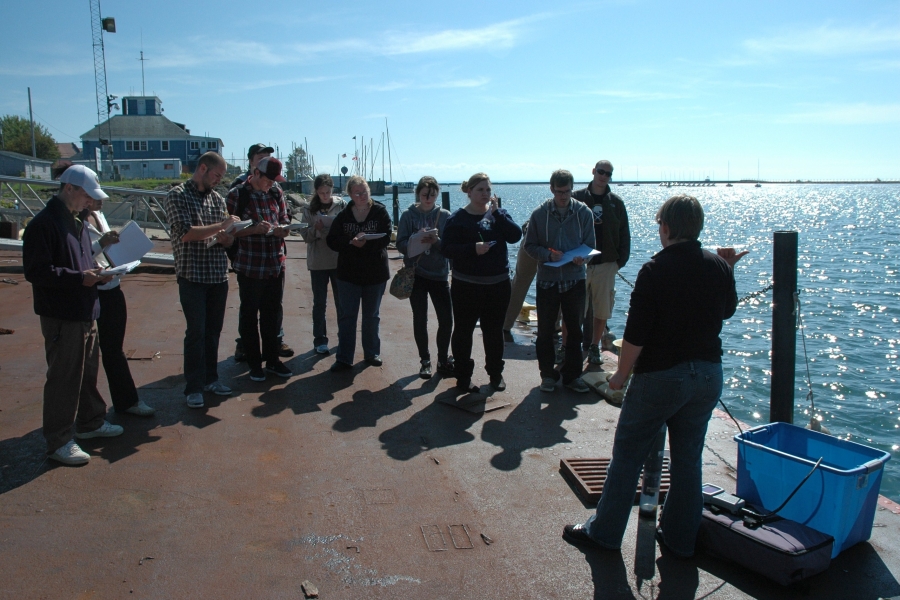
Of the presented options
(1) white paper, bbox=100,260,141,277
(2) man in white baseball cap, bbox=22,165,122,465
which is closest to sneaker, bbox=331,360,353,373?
(1) white paper, bbox=100,260,141,277

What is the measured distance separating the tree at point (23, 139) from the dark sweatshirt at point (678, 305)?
77893 mm

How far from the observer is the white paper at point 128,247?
4.77 metres

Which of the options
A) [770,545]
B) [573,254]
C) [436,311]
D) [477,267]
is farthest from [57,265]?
[770,545]

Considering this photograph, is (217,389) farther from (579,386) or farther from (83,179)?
(579,386)

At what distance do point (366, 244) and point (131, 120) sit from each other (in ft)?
220

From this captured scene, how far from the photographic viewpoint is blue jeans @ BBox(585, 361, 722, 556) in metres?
3.38

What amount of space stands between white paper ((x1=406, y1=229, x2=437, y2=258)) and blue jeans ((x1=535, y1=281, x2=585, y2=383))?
3.73 feet

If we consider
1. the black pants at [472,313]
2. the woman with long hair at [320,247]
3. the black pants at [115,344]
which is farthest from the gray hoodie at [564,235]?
the black pants at [115,344]

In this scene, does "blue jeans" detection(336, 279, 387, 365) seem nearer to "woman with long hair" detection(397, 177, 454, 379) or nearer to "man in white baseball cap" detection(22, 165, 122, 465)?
"woman with long hair" detection(397, 177, 454, 379)

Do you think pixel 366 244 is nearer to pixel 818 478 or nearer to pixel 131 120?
pixel 818 478

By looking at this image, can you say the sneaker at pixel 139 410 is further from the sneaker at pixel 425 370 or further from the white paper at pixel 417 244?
the white paper at pixel 417 244

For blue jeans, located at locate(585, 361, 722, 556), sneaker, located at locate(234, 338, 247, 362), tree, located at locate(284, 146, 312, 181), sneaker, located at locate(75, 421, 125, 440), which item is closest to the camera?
blue jeans, located at locate(585, 361, 722, 556)

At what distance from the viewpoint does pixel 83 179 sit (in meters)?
4.24

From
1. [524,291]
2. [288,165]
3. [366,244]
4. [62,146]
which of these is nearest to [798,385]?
[524,291]
